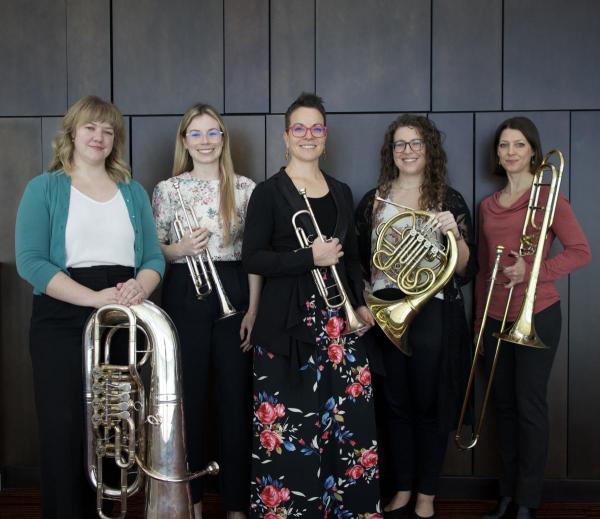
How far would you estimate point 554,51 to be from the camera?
3139 millimetres

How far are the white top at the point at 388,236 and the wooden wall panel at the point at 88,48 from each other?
5.26 feet

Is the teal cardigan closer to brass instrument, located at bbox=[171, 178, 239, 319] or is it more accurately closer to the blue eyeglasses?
brass instrument, located at bbox=[171, 178, 239, 319]

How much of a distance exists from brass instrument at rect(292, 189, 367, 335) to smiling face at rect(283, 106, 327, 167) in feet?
0.53

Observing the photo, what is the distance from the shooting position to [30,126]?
3328mm

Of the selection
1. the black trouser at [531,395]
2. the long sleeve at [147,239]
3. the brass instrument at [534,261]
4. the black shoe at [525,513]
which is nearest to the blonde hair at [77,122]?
the long sleeve at [147,239]

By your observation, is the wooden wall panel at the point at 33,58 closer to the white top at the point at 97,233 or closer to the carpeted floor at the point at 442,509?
the white top at the point at 97,233

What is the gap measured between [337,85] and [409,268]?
119 cm

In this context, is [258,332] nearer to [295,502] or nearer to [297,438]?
[297,438]

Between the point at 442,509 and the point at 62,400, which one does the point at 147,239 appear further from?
the point at 442,509

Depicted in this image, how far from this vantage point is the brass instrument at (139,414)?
1.76 metres

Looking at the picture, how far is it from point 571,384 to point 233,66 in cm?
240

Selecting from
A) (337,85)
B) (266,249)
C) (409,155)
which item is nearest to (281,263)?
(266,249)

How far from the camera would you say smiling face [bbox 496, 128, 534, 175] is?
9.39 ft

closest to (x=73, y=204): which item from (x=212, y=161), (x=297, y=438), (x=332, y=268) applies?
(x=212, y=161)
